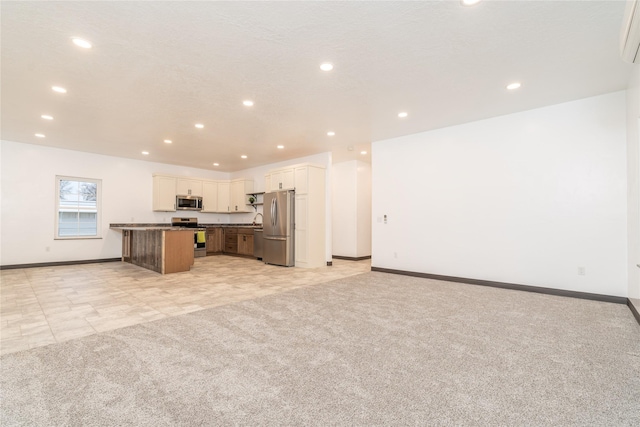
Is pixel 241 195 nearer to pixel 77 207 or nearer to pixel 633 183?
pixel 77 207

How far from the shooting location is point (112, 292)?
4.41 m

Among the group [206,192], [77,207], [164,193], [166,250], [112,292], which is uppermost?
[206,192]

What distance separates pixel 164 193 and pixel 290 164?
12.4 feet

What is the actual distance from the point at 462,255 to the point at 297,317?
338 cm

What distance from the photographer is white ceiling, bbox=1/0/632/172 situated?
96.7 inches

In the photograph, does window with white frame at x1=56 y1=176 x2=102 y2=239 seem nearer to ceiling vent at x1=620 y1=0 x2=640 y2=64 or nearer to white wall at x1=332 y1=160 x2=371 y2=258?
white wall at x1=332 y1=160 x2=371 y2=258

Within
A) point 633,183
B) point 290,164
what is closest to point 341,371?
point 633,183

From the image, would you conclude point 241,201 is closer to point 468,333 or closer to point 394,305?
point 394,305

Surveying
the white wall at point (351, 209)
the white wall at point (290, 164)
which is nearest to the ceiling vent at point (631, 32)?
the white wall at point (290, 164)

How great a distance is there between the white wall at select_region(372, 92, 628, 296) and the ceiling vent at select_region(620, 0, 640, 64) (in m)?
1.98

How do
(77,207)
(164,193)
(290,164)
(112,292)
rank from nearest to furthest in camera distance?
(112,292), (77,207), (290,164), (164,193)

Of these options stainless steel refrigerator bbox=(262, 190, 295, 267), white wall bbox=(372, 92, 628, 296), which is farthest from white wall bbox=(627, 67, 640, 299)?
stainless steel refrigerator bbox=(262, 190, 295, 267)

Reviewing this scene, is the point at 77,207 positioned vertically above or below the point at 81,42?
below

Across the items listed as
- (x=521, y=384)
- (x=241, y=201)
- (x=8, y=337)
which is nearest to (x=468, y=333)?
(x=521, y=384)
